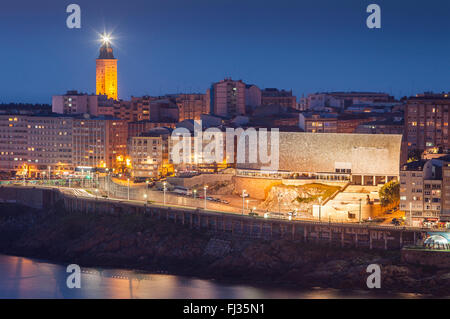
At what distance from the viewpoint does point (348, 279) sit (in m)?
40.5

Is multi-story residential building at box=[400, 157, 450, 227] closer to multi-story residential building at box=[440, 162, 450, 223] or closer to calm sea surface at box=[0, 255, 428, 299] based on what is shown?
multi-story residential building at box=[440, 162, 450, 223]

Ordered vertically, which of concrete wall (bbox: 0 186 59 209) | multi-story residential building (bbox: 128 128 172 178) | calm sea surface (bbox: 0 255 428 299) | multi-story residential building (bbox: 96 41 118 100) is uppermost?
multi-story residential building (bbox: 96 41 118 100)

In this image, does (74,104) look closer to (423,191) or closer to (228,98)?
(228,98)

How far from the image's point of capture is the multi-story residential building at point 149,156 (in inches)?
2685

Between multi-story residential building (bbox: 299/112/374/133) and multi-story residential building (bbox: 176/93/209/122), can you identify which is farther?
multi-story residential building (bbox: 176/93/209/122)

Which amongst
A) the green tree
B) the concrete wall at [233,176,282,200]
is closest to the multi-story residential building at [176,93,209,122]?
the concrete wall at [233,176,282,200]

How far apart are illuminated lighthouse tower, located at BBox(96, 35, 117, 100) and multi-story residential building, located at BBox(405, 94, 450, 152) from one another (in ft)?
132

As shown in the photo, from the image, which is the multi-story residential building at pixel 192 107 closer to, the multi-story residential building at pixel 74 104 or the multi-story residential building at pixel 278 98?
the multi-story residential building at pixel 278 98

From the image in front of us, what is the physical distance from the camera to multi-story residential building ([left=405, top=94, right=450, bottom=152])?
64.1 m

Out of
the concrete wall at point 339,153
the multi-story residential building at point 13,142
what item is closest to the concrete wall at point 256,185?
the concrete wall at point 339,153

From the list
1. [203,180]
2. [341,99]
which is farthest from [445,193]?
[341,99]

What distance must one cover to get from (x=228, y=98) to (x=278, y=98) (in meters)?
12.8

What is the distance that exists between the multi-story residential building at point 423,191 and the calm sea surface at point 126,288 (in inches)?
270
